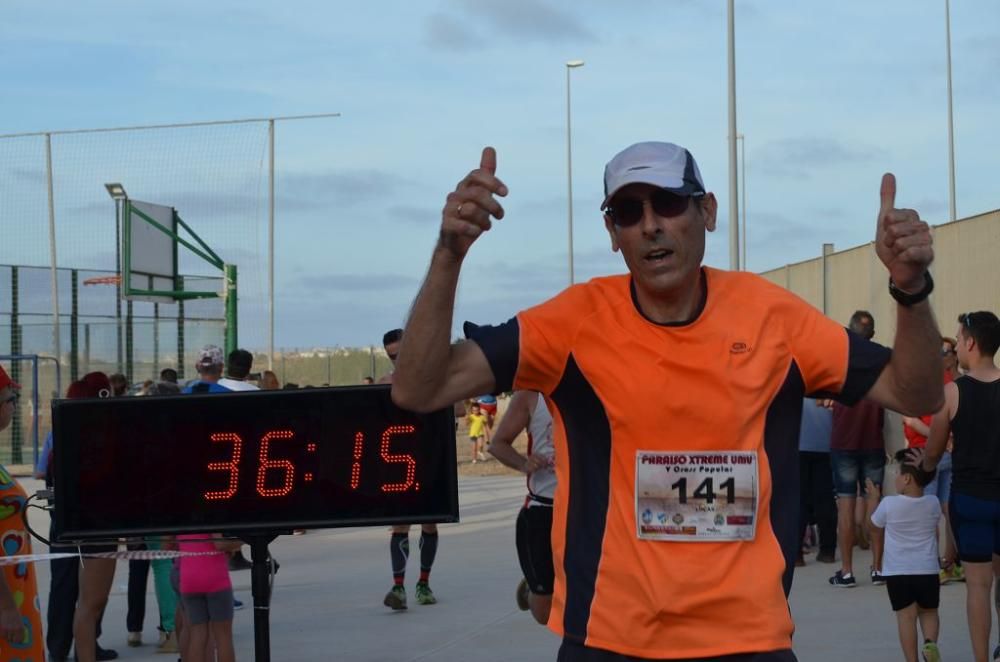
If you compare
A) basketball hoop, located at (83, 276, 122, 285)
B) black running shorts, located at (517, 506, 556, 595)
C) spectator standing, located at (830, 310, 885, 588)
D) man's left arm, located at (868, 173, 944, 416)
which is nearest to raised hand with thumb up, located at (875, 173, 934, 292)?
man's left arm, located at (868, 173, 944, 416)

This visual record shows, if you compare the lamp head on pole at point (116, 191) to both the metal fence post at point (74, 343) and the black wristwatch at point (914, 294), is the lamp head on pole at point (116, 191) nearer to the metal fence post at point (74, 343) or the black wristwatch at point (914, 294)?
the metal fence post at point (74, 343)

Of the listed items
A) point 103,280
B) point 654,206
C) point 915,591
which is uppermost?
point 103,280

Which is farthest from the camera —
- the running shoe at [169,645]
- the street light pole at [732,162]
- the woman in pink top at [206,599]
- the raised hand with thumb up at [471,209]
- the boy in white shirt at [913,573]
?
the street light pole at [732,162]

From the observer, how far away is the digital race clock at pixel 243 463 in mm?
6473

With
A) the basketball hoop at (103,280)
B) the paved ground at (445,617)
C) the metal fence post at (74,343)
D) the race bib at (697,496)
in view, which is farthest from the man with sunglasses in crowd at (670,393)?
the metal fence post at (74,343)

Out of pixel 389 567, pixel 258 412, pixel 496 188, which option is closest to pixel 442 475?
pixel 258 412

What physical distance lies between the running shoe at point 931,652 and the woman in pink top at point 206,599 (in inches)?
154

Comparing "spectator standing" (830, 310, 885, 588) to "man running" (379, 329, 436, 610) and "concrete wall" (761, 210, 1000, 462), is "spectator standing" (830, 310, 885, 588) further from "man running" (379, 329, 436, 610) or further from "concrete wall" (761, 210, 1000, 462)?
"man running" (379, 329, 436, 610)

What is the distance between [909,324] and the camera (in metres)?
3.35

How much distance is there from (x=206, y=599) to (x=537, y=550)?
1.83m

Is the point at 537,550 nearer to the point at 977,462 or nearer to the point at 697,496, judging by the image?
the point at 977,462

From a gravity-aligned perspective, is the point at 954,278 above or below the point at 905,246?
above

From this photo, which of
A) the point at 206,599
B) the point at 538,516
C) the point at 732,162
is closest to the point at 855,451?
the point at 538,516

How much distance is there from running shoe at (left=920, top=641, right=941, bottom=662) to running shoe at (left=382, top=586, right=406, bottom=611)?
4.59 m
